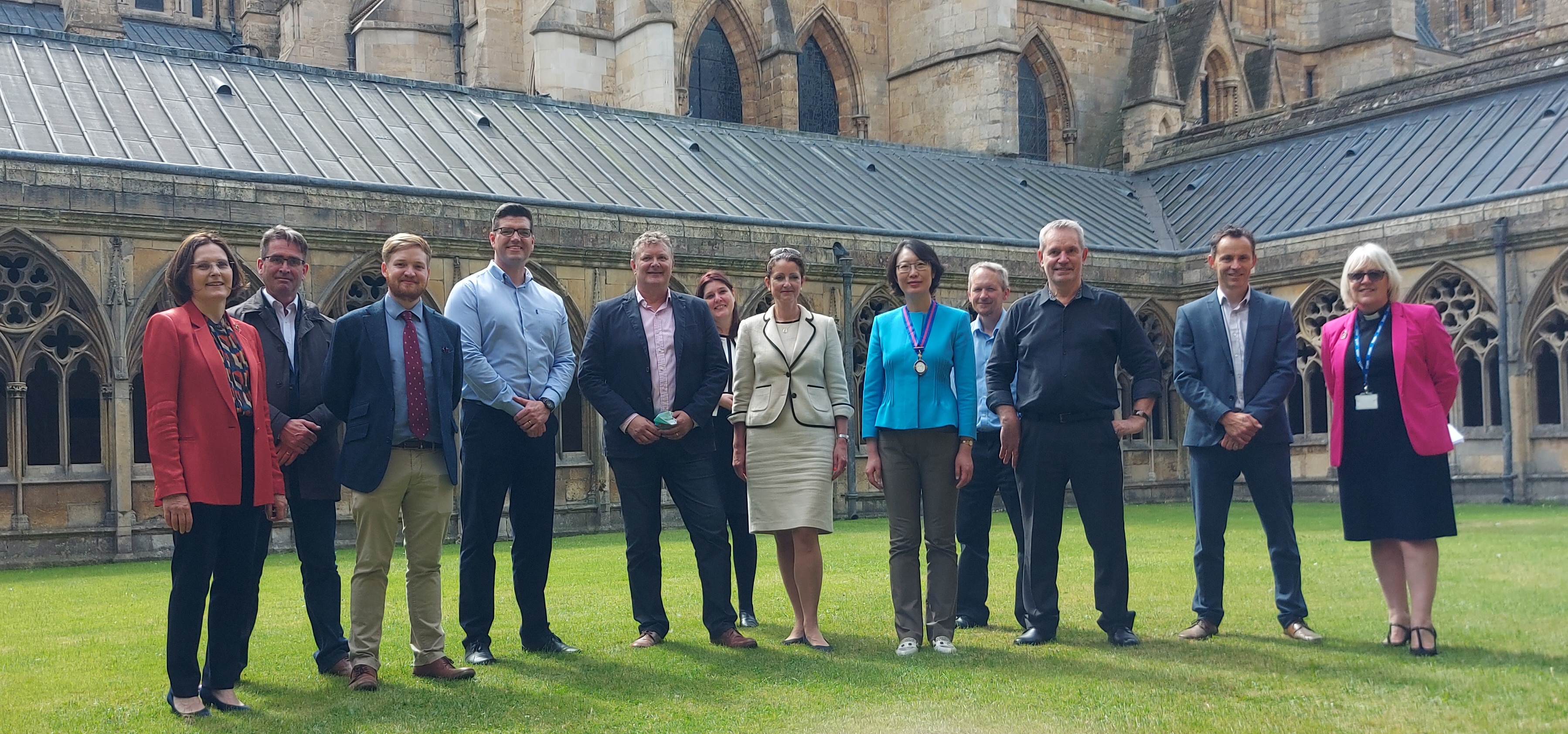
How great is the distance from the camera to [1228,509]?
7000 mm

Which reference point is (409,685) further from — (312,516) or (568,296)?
(568,296)

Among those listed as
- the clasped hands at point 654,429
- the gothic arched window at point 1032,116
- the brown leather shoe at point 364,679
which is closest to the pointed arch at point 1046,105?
the gothic arched window at point 1032,116

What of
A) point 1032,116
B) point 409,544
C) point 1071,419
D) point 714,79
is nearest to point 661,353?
point 409,544

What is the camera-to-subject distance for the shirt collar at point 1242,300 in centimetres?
730

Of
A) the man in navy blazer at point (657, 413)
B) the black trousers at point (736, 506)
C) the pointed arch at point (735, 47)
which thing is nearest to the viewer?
the man in navy blazer at point (657, 413)

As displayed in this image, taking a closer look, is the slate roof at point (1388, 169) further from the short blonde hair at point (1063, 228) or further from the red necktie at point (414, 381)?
the red necktie at point (414, 381)

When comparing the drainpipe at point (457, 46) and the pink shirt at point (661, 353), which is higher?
the drainpipe at point (457, 46)

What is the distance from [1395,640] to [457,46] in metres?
23.1

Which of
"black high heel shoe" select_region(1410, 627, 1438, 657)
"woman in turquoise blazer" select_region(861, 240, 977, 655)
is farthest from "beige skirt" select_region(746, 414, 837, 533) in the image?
"black high heel shoe" select_region(1410, 627, 1438, 657)

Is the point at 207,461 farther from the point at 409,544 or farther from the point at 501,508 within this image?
the point at 501,508

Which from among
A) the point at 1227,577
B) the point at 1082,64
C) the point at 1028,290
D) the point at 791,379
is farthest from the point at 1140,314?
the point at 791,379

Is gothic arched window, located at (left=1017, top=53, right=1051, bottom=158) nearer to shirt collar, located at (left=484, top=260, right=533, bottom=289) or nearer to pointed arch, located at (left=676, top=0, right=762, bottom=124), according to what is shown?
pointed arch, located at (left=676, top=0, right=762, bottom=124)

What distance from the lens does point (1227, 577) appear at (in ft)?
30.7

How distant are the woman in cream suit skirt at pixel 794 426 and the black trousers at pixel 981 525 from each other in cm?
107
